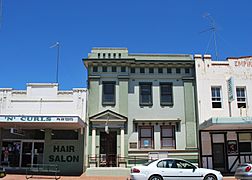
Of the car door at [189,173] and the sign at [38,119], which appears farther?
the sign at [38,119]

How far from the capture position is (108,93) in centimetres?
2500

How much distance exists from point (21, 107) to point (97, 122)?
5.64m

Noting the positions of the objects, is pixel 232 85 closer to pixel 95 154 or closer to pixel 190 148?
pixel 190 148

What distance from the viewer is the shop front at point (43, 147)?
78.3 feet

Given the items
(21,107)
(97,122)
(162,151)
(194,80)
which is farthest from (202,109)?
(21,107)

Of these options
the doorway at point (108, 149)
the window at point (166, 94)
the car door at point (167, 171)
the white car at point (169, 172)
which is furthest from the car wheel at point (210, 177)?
the window at point (166, 94)

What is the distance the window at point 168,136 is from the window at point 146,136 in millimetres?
829

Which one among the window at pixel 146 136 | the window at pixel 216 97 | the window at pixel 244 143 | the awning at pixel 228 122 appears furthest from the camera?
the window at pixel 216 97

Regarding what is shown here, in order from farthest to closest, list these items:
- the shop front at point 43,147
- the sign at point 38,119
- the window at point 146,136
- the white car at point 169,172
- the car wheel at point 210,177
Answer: the window at point 146,136, the shop front at point 43,147, the sign at point 38,119, the car wheel at point 210,177, the white car at point 169,172

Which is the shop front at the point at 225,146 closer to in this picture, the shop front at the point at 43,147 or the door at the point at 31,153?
the shop front at the point at 43,147

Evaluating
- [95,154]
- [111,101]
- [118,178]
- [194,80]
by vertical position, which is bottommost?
[118,178]

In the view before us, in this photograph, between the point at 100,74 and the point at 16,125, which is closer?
the point at 16,125

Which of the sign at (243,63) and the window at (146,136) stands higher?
the sign at (243,63)

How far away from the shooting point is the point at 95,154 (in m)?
23.8
